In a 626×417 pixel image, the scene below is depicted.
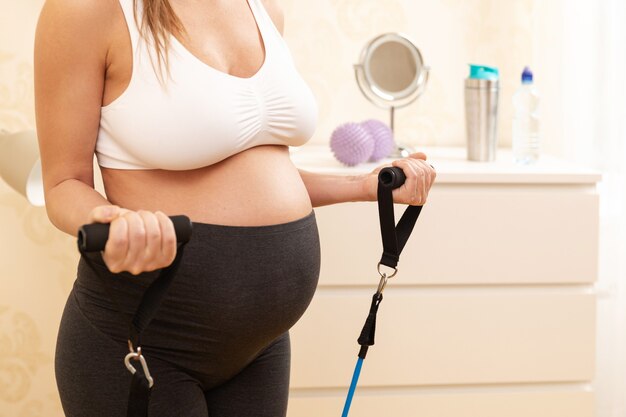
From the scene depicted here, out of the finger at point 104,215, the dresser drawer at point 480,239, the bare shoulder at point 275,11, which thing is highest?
the bare shoulder at point 275,11

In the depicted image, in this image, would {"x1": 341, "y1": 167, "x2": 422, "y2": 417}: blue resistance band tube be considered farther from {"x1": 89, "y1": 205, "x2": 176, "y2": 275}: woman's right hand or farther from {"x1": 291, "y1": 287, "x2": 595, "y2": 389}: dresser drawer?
{"x1": 291, "y1": 287, "x2": 595, "y2": 389}: dresser drawer

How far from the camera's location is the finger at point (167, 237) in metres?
0.78

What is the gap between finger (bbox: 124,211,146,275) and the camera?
770 mm

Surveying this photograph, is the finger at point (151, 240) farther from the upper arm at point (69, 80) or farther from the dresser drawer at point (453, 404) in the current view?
the dresser drawer at point (453, 404)

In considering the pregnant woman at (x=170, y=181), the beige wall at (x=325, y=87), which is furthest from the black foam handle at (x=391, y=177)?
the beige wall at (x=325, y=87)

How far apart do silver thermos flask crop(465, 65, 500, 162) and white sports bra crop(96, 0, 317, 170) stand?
1.19m

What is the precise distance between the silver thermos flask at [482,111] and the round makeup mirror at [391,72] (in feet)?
0.49

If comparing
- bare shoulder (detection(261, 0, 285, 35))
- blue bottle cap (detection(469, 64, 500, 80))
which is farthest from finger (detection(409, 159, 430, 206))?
blue bottle cap (detection(469, 64, 500, 80))

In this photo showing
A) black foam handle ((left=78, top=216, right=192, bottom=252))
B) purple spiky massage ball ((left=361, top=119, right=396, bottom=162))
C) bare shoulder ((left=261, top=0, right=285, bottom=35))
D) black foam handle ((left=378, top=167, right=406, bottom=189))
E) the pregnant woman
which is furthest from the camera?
purple spiky massage ball ((left=361, top=119, right=396, bottom=162))

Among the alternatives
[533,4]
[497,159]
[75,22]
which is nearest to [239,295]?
[75,22]

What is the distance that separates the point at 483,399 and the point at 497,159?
2.04ft

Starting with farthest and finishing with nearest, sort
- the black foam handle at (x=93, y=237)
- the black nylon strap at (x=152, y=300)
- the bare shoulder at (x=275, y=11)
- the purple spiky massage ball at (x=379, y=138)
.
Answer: the purple spiky massage ball at (x=379, y=138)
the bare shoulder at (x=275, y=11)
the black nylon strap at (x=152, y=300)
the black foam handle at (x=93, y=237)

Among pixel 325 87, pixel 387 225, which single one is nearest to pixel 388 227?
pixel 387 225

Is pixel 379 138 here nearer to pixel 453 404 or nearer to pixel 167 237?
pixel 453 404
